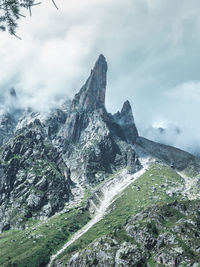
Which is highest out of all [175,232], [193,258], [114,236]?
[114,236]

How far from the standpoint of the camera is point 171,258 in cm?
12106

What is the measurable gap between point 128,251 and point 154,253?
541 inches

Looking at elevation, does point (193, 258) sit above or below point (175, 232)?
below

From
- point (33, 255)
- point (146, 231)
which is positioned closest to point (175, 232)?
point (146, 231)

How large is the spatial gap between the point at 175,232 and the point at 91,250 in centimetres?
4938

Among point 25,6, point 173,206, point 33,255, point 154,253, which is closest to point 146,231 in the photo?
point 154,253

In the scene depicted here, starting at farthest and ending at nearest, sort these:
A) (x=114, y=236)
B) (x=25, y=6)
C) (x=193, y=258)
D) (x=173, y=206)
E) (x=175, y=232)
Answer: (x=173, y=206), (x=114, y=236), (x=175, y=232), (x=193, y=258), (x=25, y=6)

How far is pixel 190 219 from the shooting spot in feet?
Answer: 500

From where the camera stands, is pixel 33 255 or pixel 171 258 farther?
pixel 33 255

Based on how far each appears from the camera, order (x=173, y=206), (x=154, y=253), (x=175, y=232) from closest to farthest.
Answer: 1. (x=154, y=253)
2. (x=175, y=232)
3. (x=173, y=206)

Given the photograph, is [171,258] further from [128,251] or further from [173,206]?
[173,206]

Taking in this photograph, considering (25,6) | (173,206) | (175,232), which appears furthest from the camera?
(173,206)

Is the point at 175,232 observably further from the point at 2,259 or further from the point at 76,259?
the point at 2,259

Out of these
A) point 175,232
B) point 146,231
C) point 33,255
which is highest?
point 33,255
